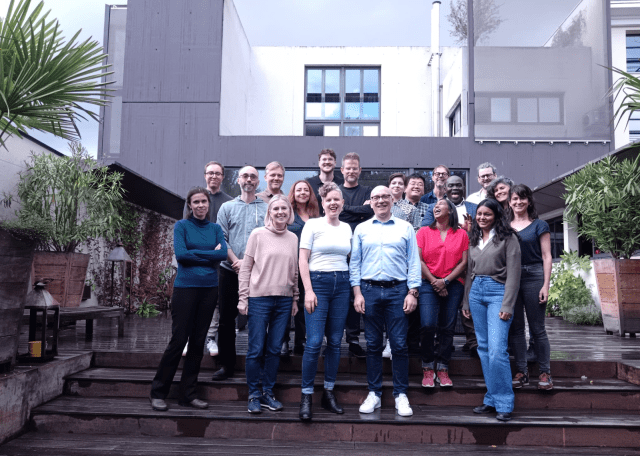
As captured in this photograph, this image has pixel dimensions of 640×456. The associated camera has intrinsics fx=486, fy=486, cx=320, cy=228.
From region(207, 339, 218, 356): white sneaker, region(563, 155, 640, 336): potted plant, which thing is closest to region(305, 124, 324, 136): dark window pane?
region(563, 155, 640, 336): potted plant

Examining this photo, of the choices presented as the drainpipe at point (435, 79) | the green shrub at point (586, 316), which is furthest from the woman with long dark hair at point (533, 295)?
the drainpipe at point (435, 79)

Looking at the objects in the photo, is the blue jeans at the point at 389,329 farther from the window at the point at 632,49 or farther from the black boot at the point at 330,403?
the window at the point at 632,49

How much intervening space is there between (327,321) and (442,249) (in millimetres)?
1042

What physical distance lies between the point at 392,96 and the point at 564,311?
8.23 metres

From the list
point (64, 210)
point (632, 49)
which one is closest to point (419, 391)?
point (64, 210)

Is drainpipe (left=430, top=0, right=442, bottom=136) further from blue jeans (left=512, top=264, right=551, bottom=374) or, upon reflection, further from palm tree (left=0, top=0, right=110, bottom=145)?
palm tree (left=0, top=0, right=110, bottom=145)

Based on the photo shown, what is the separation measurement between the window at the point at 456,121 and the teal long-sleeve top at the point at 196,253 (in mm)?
9335

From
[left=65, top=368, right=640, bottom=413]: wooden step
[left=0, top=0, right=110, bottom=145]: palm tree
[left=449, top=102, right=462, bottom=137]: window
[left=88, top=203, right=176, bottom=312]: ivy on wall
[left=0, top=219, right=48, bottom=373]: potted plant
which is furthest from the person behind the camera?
[left=449, top=102, right=462, bottom=137]: window

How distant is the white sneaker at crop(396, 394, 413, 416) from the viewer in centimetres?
327

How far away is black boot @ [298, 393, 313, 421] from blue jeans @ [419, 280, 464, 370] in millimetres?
941

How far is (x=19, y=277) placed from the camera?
10.6ft

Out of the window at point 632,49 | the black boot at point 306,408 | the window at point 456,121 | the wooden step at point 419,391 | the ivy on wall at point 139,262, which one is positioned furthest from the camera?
the window at point 632,49

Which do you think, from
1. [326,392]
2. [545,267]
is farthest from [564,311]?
[326,392]

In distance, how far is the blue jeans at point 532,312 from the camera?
11.5ft
